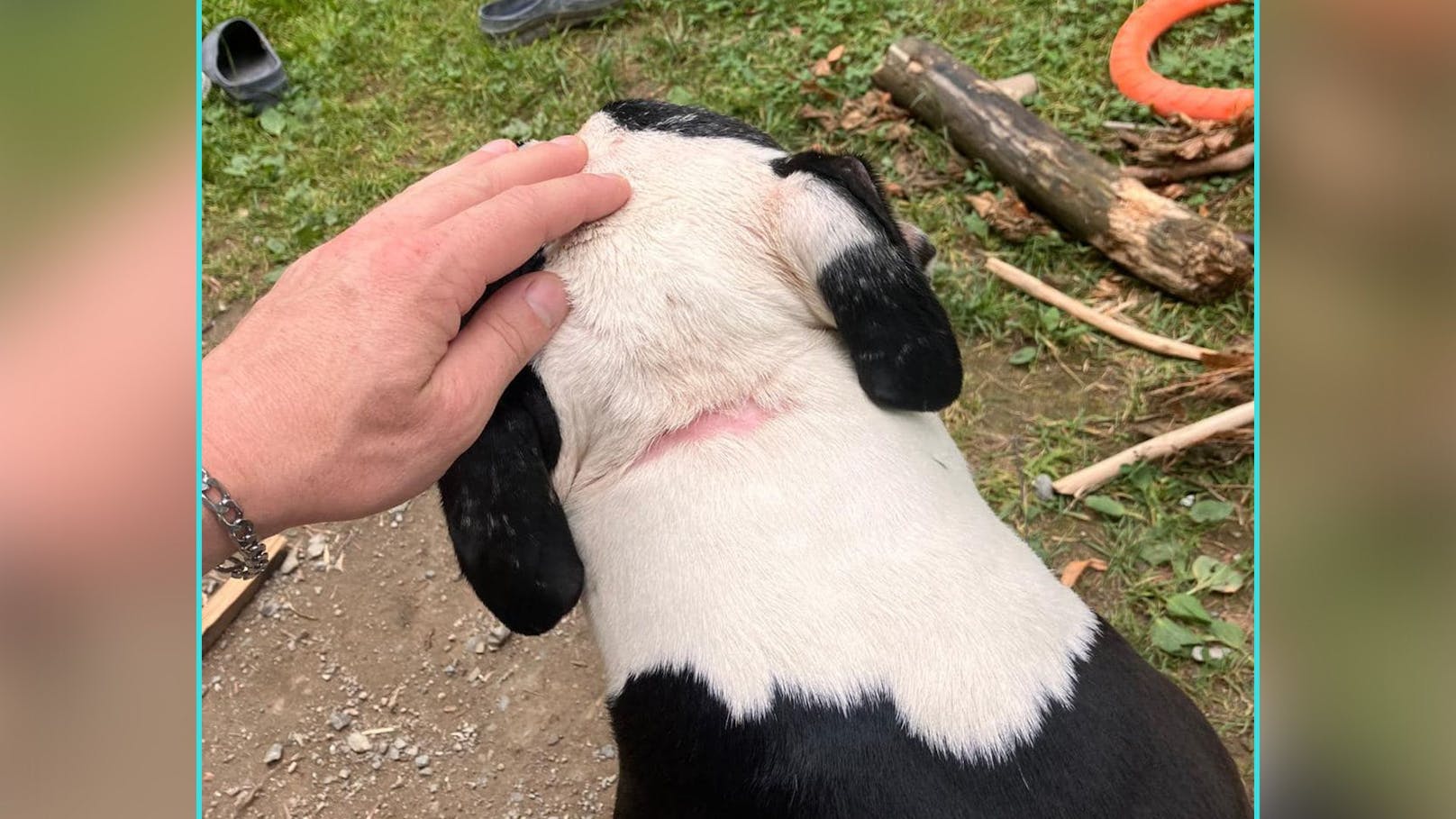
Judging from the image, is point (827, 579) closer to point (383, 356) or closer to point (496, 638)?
point (383, 356)

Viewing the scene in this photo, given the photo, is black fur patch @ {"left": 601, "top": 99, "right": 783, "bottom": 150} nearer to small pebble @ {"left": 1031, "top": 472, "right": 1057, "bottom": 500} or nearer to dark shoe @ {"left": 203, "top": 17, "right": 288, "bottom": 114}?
small pebble @ {"left": 1031, "top": 472, "right": 1057, "bottom": 500}

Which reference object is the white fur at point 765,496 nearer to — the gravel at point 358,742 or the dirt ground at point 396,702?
the dirt ground at point 396,702

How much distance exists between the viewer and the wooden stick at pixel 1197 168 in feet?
12.8

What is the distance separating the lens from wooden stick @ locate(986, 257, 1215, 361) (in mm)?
3557

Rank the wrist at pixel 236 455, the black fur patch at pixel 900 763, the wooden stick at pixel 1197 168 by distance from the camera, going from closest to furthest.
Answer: the black fur patch at pixel 900 763
the wrist at pixel 236 455
the wooden stick at pixel 1197 168

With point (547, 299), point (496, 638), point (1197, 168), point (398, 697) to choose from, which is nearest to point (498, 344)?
point (547, 299)

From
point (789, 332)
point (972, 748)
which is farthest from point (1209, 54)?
point (972, 748)

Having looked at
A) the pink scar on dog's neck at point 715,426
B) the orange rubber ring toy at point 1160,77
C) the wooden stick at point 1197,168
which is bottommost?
the wooden stick at point 1197,168

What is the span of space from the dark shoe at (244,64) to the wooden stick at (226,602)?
2397 millimetres

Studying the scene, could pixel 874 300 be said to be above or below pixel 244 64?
above

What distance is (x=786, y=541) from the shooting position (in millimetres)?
1679

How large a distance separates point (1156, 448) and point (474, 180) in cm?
247

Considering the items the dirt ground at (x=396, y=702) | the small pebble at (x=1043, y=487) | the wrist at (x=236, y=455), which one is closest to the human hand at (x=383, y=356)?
the wrist at (x=236, y=455)
